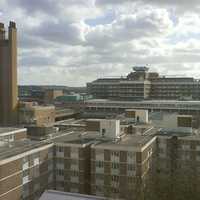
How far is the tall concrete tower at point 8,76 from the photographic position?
8719 cm

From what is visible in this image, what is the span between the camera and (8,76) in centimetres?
8762

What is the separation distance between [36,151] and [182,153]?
62.9ft

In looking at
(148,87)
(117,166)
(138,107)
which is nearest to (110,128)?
(117,166)

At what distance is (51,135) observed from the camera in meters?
49.6

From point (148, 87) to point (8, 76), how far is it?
7263 cm

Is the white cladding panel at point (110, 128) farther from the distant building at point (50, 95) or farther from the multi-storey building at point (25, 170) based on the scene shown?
the distant building at point (50, 95)

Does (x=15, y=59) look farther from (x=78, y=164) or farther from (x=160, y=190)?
(x=160, y=190)

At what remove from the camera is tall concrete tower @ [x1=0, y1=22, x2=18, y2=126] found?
8719cm

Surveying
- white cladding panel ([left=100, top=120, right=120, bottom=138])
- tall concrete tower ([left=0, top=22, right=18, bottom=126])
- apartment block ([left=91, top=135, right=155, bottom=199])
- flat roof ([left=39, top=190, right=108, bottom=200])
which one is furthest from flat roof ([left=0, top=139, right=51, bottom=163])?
tall concrete tower ([left=0, top=22, right=18, bottom=126])

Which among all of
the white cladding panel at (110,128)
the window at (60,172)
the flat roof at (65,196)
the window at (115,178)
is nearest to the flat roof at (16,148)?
the window at (60,172)

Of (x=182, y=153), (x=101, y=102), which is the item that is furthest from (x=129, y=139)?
(x=101, y=102)

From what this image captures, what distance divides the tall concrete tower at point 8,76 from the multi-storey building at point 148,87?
6362cm

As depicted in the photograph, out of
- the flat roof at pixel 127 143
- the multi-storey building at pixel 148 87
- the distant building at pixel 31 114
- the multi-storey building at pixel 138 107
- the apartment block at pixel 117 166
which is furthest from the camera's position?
the multi-storey building at pixel 148 87

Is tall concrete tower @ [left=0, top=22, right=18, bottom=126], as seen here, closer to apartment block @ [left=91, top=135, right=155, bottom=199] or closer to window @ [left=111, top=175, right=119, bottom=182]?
apartment block @ [left=91, top=135, right=155, bottom=199]
